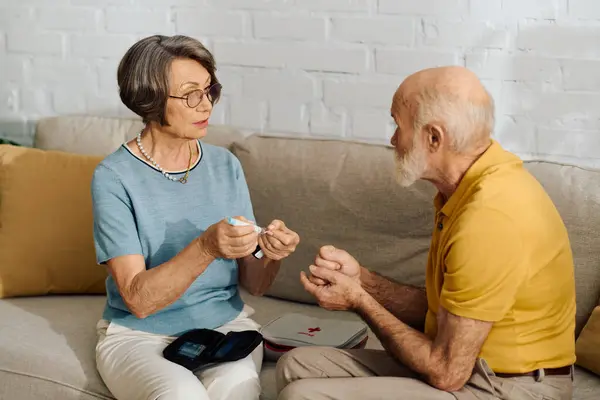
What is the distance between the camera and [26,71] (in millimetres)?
3303

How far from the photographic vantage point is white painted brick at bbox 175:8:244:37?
9.59 feet

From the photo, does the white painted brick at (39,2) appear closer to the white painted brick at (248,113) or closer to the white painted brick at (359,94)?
the white painted brick at (248,113)

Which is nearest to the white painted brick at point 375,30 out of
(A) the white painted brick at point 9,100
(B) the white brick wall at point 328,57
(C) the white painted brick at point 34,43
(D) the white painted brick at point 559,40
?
(B) the white brick wall at point 328,57

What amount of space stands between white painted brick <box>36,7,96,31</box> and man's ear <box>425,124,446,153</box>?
178cm

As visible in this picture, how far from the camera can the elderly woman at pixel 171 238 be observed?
197 centimetres

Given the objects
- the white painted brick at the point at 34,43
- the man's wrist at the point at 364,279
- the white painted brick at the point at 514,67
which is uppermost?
the white painted brick at the point at 34,43

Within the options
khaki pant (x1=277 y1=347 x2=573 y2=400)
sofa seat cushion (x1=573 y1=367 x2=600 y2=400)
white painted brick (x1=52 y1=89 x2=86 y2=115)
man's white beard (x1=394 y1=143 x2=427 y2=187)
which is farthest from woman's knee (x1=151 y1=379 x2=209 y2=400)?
white painted brick (x1=52 y1=89 x2=86 y2=115)

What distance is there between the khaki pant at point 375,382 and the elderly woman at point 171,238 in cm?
16

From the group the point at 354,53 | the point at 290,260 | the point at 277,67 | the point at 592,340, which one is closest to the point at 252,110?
the point at 277,67

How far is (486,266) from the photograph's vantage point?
5.45ft

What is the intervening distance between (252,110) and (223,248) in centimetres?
112

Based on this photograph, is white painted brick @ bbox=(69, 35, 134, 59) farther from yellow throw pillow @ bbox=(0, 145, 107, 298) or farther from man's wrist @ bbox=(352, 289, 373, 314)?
man's wrist @ bbox=(352, 289, 373, 314)

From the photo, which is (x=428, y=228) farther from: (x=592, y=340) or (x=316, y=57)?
(x=316, y=57)

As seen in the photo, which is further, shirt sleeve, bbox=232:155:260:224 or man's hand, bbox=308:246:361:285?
shirt sleeve, bbox=232:155:260:224
